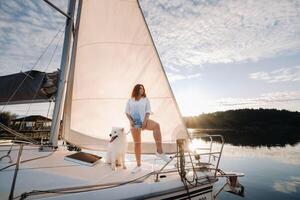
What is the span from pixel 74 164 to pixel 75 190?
141 centimetres

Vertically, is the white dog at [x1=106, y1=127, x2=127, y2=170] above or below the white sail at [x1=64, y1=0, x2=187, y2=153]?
below

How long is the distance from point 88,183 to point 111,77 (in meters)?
3.17

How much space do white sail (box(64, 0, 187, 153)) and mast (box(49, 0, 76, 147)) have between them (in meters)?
0.29

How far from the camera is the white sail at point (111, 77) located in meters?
5.42

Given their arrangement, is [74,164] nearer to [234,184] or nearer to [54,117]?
[54,117]

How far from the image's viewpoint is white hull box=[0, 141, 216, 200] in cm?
272

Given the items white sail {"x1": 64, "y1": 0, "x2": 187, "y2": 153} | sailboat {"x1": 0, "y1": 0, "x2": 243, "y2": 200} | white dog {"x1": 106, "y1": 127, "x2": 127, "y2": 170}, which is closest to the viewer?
white dog {"x1": 106, "y1": 127, "x2": 127, "y2": 170}

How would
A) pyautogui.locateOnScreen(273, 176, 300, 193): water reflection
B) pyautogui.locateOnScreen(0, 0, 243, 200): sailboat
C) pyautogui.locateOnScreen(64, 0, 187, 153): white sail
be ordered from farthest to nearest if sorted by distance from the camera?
pyautogui.locateOnScreen(273, 176, 300, 193): water reflection
pyautogui.locateOnScreen(64, 0, 187, 153): white sail
pyautogui.locateOnScreen(0, 0, 243, 200): sailboat

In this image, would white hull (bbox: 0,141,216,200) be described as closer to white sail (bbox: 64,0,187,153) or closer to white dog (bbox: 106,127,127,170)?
white dog (bbox: 106,127,127,170)

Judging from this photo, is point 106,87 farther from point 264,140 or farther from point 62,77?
point 264,140

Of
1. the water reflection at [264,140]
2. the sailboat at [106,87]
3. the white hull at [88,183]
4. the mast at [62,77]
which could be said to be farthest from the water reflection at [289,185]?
the water reflection at [264,140]

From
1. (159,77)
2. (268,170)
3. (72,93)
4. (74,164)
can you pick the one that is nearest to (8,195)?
(74,164)

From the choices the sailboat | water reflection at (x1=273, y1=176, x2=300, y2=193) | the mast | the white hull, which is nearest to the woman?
the sailboat

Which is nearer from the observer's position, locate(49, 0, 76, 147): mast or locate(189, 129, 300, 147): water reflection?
locate(49, 0, 76, 147): mast
